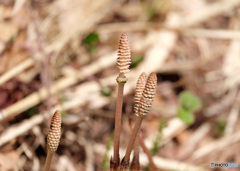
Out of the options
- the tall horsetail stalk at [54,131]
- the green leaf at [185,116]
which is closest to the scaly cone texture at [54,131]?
the tall horsetail stalk at [54,131]

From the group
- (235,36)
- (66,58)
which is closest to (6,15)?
(66,58)

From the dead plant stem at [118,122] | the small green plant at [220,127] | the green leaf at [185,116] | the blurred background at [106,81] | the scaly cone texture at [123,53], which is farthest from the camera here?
the small green plant at [220,127]

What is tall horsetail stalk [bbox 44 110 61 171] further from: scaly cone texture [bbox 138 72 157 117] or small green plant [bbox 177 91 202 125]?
small green plant [bbox 177 91 202 125]

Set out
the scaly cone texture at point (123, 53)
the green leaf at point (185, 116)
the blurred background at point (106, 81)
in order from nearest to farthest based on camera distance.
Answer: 1. the scaly cone texture at point (123, 53)
2. the blurred background at point (106, 81)
3. the green leaf at point (185, 116)

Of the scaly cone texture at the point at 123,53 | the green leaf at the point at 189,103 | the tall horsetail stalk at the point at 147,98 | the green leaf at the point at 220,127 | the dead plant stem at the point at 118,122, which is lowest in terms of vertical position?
the green leaf at the point at 220,127

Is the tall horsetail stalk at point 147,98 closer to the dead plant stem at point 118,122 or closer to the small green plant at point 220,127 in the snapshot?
the dead plant stem at point 118,122
